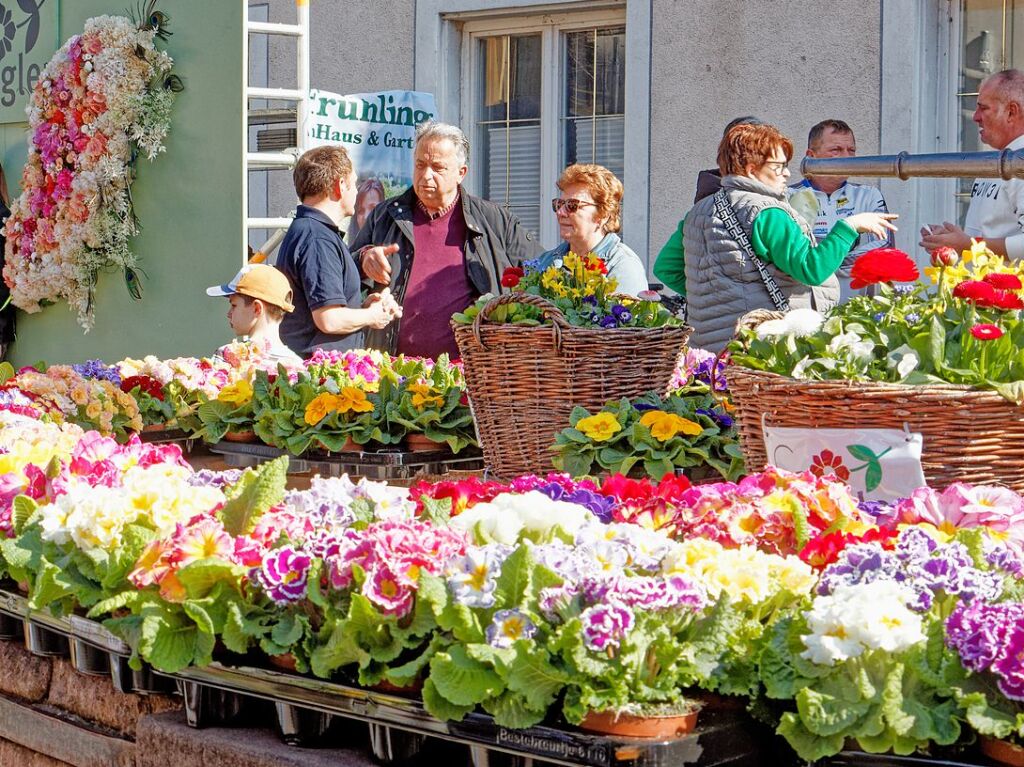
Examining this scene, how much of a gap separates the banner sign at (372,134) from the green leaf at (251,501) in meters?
4.12

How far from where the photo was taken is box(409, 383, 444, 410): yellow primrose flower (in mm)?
3691

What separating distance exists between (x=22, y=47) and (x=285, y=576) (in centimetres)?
612

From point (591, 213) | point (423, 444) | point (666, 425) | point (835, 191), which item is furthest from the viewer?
point (835, 191)

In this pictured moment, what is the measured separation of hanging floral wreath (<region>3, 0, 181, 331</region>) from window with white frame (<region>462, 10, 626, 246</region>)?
7.17 feet

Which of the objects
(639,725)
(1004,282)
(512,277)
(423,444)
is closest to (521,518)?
(639,725)

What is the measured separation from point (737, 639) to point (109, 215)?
5.41 metres

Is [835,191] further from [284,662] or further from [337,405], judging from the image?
[284,662]

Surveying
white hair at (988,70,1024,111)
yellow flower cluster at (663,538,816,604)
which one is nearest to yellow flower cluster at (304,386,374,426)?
yellow flower cluster at (663,538,816,604)

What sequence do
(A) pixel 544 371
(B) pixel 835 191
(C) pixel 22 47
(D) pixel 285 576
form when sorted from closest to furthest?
(D) pixel 285 576, (A) pixel 544 371, (B) pixel 835 191, (C) pixel 22 47

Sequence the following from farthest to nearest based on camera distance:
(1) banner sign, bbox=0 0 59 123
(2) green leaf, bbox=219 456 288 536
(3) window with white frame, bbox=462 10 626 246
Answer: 1. (3) window with white frame, bbox=462 10 626 246
2. (1) banner sign, bbox=0 0 59 123
3. (2) green leaf, bbox=219 456 288 536

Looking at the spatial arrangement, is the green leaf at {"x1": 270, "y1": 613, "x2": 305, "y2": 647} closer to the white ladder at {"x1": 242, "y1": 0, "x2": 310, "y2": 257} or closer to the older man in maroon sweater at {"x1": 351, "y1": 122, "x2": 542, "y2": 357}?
the older man in maroon sweater at {"x1": 351, "y1": 122, "x2": 542, "y2": 357}

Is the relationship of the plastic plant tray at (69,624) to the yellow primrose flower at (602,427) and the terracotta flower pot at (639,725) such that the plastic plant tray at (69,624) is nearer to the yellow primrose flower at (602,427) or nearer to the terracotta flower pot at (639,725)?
the terracotta flower pot at (639,725)

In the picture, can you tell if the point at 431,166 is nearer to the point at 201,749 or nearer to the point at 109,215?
the point at 109,215

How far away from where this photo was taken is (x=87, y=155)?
6512mm
